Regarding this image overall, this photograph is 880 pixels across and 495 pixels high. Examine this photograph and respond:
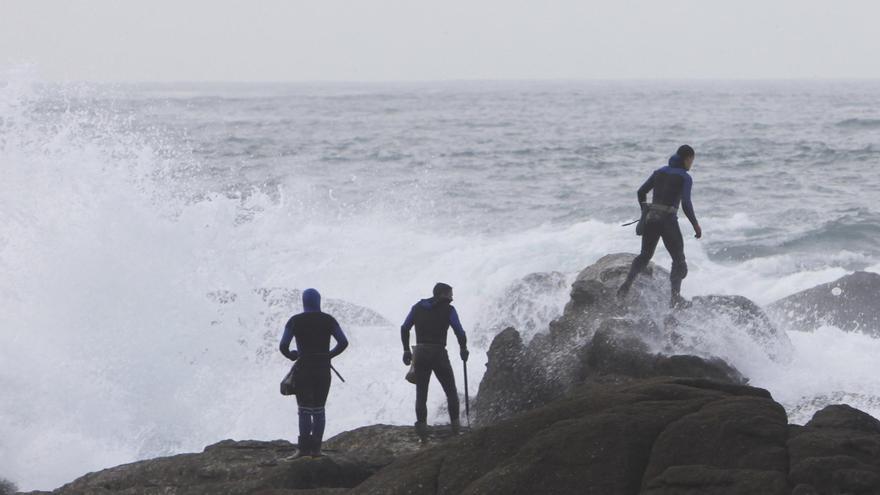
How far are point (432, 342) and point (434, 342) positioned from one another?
0.02 metres

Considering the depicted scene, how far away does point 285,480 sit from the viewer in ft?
26.5

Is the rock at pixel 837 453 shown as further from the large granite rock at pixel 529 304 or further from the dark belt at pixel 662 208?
the large granite rock at pixel 529 304

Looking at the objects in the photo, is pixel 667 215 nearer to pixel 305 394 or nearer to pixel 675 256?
pixel 675 256

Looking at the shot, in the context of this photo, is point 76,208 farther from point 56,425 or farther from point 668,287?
point 668,287

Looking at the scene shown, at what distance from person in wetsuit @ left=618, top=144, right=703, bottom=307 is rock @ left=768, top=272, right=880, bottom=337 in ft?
15.0

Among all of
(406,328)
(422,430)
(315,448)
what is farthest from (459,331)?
(315,448)

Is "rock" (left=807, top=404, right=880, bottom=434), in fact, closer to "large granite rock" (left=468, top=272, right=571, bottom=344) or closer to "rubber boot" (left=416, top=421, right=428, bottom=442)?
"rubber boot" (left=416, top=421, right=428, bottom=442)

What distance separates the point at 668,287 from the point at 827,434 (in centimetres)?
560

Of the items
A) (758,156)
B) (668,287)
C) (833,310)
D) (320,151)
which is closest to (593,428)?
(668,287)

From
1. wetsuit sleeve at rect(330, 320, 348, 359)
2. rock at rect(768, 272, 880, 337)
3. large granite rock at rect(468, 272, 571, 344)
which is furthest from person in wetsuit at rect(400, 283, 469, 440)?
rock at rect(768, 272, 880, 337)

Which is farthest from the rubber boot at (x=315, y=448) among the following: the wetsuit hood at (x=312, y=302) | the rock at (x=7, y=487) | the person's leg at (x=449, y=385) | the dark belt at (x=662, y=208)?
the dark belt at (x=662, y=208)

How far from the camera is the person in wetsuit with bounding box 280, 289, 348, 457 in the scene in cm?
943

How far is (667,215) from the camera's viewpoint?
1188 centimetres

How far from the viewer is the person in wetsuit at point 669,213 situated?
38.5 ft
